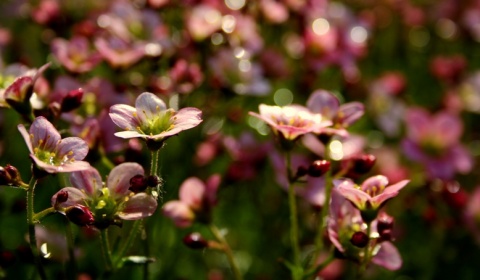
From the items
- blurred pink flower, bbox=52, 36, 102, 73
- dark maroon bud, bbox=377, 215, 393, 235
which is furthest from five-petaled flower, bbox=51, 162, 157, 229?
blurred pink flower, bbox=52, 36, 102, 73

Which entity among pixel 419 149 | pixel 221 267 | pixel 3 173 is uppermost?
pixel 3 173

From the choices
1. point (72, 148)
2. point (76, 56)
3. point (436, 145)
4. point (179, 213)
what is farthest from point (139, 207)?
point (436, 145)

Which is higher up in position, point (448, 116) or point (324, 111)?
point (324, 111)

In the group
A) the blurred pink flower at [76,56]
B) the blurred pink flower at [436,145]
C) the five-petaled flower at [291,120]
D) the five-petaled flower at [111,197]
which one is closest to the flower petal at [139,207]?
the five-petaled flower at [111,197]

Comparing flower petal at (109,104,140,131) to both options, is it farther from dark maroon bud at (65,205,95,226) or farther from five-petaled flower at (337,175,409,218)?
five-petaled flower at (337,175,409,218)

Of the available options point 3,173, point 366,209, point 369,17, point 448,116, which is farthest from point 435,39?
point 3,173

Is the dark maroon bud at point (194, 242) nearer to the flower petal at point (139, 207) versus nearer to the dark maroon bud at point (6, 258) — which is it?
the flower petal at point (139, 207)

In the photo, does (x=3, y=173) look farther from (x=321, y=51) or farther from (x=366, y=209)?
(x=321, y=51)
